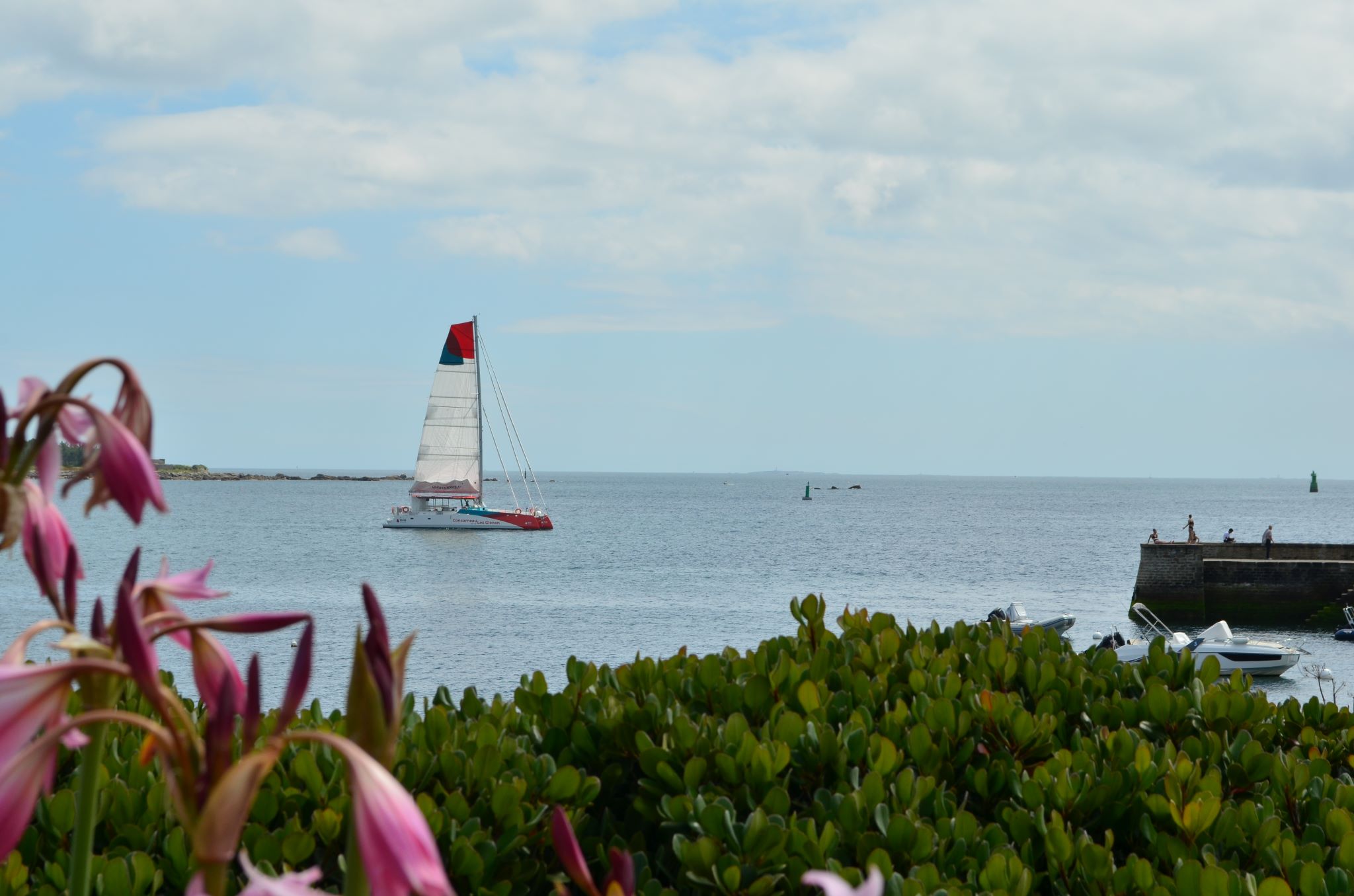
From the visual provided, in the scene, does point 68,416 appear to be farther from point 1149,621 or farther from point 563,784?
point 1149,621

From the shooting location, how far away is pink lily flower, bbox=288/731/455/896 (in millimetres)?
830

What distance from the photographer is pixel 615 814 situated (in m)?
4.29

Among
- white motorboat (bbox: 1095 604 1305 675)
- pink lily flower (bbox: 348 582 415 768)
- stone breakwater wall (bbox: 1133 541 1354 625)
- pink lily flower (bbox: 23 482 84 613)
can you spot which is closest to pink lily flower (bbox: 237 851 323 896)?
pink lily flower (bbox: 348 582 415 768)

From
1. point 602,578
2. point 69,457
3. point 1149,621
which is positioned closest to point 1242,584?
point 1149,621

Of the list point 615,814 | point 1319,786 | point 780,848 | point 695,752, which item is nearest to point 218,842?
point 780,848

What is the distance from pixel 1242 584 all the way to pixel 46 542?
52.1m

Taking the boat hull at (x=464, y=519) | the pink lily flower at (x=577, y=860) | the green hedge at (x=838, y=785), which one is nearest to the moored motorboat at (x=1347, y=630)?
the green hedge at (x=838, y=785)

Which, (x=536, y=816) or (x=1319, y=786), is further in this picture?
(x=1319, y=786)

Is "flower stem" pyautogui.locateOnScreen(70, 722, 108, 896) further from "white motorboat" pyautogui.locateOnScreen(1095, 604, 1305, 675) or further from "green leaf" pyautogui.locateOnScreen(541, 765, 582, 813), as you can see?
"white motorboat" pyautogui.locateOnScreen(1095, 604, 1305, 675)

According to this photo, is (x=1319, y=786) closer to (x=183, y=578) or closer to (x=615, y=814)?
(x=615, y=814)

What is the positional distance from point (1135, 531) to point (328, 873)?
439 feet

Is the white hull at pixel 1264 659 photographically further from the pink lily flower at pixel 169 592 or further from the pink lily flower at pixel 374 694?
the pink lily flower at pixel 374 694

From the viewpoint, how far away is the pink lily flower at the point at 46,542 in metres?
1.20

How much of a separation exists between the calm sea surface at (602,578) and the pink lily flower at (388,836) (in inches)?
72.5
